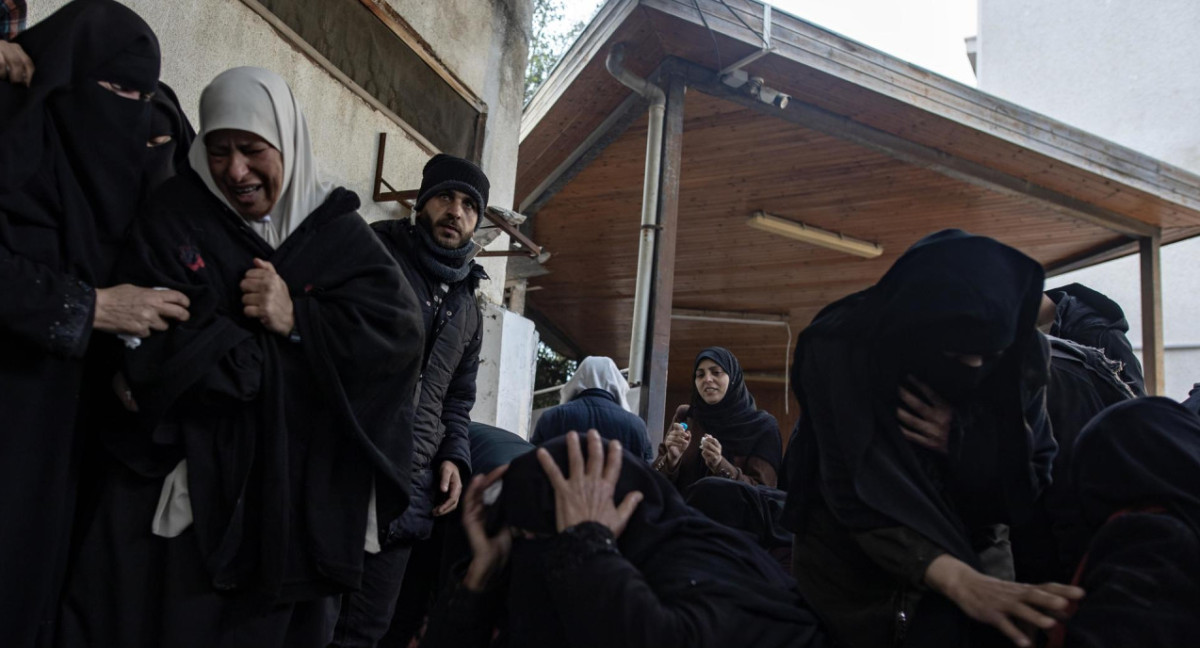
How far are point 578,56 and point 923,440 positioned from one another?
5.59m

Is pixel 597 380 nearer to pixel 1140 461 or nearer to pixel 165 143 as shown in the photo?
pixel 165 143

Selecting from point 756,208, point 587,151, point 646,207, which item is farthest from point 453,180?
point 756,208

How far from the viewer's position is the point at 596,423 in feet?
13.4

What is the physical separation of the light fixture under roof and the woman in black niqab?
742 centimetres

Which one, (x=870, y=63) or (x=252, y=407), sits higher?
(x=870, y=63)

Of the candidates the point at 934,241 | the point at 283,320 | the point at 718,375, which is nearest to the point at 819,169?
the point at 718,375

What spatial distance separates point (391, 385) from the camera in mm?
2455

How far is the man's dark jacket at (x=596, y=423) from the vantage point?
4.07 metres

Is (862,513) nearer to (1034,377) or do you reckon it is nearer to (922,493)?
(922,493)

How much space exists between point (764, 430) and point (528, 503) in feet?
11.2

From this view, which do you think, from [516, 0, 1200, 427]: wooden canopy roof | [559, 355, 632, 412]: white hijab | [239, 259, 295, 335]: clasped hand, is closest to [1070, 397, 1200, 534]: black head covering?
[239, 259, 295, 335]: clasped hand

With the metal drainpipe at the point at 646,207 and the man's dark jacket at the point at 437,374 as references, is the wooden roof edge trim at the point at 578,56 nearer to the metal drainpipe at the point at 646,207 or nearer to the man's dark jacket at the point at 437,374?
the metal drainpipe at the point at 646,207

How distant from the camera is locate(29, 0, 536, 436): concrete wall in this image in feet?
11.2

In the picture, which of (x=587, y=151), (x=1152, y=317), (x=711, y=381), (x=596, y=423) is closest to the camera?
(x=596, y=423)
